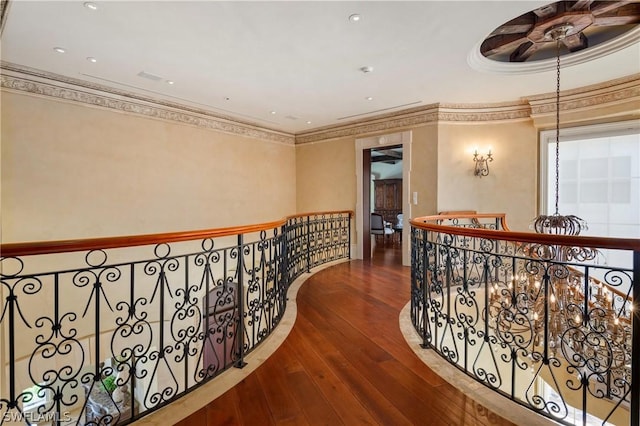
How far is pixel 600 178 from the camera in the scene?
15.7 ft

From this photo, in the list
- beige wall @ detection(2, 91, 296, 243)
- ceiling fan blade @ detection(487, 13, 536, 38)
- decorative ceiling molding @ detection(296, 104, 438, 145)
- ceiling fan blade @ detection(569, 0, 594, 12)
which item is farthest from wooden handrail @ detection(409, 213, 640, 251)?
beige wall @ detection(2, 91, 296, 243)

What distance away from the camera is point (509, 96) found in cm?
504

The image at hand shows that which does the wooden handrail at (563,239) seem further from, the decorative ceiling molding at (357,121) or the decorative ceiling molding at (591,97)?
the decorative ceiling molding at (591,97)

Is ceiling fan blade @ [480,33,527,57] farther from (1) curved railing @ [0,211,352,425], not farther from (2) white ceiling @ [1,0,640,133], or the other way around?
(1) curved railing @ [0,211,352,425]

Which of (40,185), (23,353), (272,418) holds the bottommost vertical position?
(23,353)

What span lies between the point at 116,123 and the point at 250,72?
242cm

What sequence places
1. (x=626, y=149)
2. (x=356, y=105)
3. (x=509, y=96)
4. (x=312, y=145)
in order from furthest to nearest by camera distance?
(x=312, y=145) → (x=356, y=105) → (x=509, y=96) → (x=626, y=149)

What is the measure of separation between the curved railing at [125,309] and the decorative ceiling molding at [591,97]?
12.6ft

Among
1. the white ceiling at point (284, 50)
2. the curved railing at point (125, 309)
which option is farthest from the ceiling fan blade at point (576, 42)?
the curved railing at point (125, 309)

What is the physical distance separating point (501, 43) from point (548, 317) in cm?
318

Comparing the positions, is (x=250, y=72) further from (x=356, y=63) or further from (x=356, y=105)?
(x=356, y=105)

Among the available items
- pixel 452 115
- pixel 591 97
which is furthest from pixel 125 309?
pixel 591 97

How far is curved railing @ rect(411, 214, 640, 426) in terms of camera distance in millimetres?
1742

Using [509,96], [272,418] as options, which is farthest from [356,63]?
[272,418]
